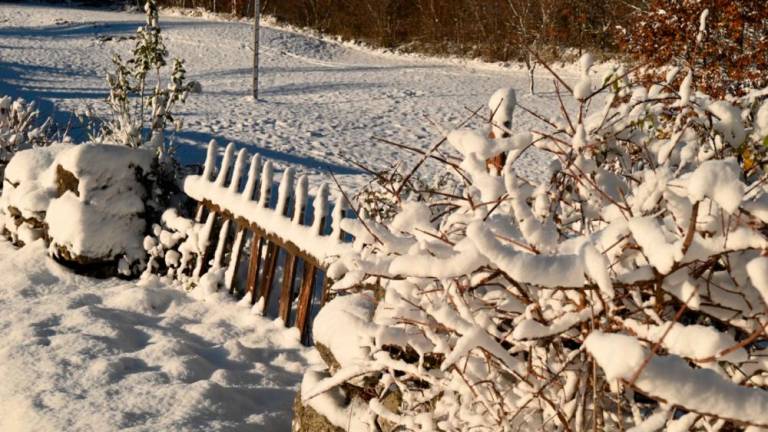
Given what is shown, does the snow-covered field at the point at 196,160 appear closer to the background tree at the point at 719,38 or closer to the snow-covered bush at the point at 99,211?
the snow-covered bush at the point at 99,211

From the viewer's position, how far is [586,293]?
1537 mm

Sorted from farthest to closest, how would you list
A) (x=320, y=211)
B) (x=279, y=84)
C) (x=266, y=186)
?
(x=279, y=84)
(x=266, y=186)
(x=320, y=211)

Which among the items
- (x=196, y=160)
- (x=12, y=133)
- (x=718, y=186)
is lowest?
(x=196, y=160)

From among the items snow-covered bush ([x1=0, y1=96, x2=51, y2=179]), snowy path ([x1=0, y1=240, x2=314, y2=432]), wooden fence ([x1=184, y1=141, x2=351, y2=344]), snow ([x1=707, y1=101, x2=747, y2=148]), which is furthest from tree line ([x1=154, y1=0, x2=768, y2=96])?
snow ([x1=707, y1=101, x2=747, y2=148])

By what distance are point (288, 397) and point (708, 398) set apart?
2492 millimetres

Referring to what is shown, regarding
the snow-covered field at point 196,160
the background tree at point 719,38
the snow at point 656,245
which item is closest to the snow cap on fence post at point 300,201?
the snow-covered field at point 196,160

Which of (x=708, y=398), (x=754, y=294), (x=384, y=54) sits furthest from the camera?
(x=384, y=54)

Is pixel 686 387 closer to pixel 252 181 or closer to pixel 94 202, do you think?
pixel 252 181

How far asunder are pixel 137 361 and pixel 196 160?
6.89 m

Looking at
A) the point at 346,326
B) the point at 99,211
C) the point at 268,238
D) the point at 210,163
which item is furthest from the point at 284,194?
the point at 346,326

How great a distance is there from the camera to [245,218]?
15.0ft

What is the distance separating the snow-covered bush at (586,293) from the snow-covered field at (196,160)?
388mm

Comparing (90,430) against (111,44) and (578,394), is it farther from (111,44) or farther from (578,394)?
(111,44)

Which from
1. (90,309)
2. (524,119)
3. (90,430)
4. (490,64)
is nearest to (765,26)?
(524,119)
